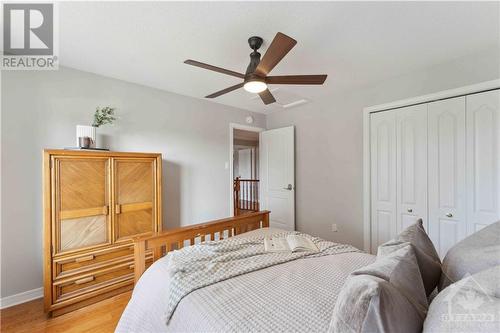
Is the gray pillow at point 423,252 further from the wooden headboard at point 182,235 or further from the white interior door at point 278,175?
the white interior door at point 278,175

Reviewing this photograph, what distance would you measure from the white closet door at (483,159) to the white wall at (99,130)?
306 centimetres

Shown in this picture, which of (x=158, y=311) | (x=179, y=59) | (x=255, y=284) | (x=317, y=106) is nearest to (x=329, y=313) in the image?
(x=255, y=284)

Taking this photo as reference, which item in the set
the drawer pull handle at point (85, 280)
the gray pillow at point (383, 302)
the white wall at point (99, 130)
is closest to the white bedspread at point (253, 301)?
the gray pillow at point (383, 302)

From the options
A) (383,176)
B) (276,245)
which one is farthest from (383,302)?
(383,176)

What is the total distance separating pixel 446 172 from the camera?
2.47 meters

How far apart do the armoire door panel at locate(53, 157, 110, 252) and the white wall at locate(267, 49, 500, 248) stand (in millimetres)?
2744

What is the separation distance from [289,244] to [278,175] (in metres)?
2.31

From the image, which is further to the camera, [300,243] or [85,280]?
[85,280]

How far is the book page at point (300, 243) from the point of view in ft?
5.86

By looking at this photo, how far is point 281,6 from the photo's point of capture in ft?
5.24

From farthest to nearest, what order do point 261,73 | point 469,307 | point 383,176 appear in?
1. point 383,176
2. point 261,73
3. point 469,307

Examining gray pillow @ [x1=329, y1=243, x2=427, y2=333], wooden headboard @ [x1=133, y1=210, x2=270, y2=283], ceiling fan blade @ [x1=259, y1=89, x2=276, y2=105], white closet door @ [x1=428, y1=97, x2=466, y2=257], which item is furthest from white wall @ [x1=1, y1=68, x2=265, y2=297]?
gray pillow @ [x1=329, y1=243, x2=427, y2=333]

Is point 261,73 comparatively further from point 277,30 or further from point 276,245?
point 276,245

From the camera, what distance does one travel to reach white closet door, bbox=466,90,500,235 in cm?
218
